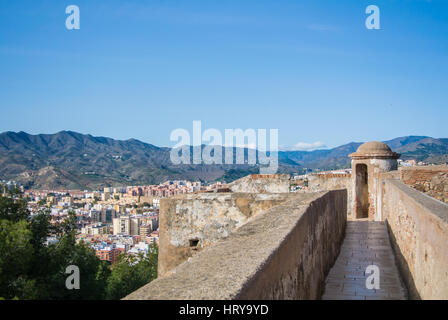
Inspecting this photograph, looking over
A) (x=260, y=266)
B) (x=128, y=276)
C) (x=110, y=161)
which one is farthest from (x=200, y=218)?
(x=110, y=161)

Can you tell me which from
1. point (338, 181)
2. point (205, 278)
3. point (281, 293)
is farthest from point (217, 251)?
point (338, 181)

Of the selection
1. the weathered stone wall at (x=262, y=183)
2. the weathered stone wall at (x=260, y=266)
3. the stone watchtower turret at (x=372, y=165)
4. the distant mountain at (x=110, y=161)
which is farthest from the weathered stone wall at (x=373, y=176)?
the distant mountain at (x=110, y=161)

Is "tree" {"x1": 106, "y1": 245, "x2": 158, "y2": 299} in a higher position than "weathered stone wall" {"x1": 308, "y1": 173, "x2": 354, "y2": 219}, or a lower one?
lower

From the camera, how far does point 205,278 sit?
2064 millimetres

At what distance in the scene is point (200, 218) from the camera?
597 cm

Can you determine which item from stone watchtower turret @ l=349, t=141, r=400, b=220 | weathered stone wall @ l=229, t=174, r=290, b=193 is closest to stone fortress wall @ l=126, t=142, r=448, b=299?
weathered stone wall @ l=229, t=174, r=290, b=193

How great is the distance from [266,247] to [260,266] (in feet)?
1.45

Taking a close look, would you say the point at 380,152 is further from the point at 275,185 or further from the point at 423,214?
the point at 423,214

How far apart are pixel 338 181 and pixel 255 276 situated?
13317 millimetres

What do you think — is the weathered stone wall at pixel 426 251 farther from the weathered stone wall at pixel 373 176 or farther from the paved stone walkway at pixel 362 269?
the weathered stone wall at pixel 373 176

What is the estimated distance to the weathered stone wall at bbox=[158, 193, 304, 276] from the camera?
5.74 meters

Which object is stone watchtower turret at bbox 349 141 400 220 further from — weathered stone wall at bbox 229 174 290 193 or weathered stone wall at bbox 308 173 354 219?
weathered stone wall at bbox 229 174 290 193

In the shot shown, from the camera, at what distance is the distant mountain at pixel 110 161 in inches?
3041
